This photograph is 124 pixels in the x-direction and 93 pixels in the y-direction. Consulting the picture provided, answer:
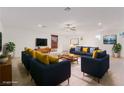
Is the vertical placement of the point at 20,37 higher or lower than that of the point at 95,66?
higher

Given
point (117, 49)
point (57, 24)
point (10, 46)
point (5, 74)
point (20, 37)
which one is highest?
point (57, 24)

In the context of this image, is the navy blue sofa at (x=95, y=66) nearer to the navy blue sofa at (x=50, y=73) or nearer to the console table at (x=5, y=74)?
the navy blue sofa at (x=50, y=73)

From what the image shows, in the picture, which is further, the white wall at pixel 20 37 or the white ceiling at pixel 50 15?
the white wall at pixel 20 37

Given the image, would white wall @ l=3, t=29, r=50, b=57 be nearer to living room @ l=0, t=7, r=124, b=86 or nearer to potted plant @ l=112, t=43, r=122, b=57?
living room @ l=0, t=7, r=124, b=86

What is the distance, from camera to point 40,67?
1973 mm

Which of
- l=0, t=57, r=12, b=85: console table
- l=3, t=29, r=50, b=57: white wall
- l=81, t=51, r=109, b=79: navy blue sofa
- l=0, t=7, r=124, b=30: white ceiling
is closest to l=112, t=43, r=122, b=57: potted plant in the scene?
l=0, t=7, r=124, b=30: white ceiling

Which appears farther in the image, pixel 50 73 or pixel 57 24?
pixel 57 24

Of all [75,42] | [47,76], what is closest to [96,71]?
[47,76]

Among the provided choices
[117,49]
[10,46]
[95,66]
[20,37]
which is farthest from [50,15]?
[117,49]

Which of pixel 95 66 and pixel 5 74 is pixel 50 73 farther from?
pixel 95 66

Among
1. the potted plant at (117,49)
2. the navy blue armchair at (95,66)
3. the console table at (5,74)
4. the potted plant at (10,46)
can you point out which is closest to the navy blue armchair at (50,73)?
the console table at (5,74)

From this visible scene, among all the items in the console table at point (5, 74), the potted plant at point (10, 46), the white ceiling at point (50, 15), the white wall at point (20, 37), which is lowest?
the console table at point (5, 74)
